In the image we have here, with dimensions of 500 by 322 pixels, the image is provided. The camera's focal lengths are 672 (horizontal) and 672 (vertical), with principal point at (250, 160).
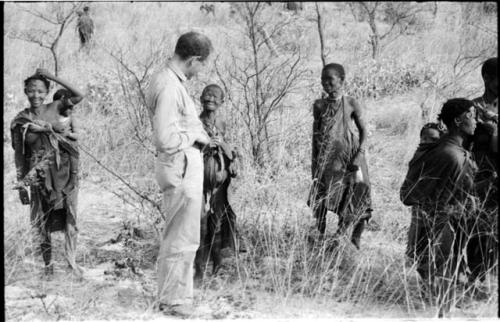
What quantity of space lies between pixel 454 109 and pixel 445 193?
0.48m

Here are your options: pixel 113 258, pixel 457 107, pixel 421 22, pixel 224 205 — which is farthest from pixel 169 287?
pixel 421 22

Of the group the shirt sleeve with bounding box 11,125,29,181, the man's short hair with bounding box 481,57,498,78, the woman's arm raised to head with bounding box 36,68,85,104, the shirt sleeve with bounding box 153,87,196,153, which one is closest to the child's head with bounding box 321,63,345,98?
the man's short hair with bounding box 481,57,498,78

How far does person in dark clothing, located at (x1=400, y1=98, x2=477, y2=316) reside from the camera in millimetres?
3756

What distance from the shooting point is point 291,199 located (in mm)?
5371

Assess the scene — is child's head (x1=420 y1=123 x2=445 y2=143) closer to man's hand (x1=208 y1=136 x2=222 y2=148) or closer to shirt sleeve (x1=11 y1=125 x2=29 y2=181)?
man's hand (x1=208 y1=136 x2=222 y2=148)

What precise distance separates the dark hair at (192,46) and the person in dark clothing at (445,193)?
1.40 meters

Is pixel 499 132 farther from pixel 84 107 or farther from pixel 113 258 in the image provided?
pixel 84 107

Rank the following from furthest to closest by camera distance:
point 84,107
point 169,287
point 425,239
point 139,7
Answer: point 139,7 < point 84,107 < point 425,239 < point 169,287

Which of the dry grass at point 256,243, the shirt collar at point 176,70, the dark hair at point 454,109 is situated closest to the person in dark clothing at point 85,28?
the dry grass at point 256,243

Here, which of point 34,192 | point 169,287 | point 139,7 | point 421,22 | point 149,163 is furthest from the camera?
point 139,7

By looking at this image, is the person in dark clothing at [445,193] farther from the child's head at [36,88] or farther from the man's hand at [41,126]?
the child's head at [36,88]

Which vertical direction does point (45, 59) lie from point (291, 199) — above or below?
above

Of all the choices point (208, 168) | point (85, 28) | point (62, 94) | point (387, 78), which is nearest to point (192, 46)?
point (208, 168)

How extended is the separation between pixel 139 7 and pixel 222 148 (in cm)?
880
